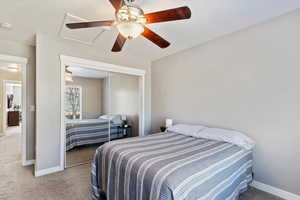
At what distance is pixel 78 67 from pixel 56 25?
35.2 inches

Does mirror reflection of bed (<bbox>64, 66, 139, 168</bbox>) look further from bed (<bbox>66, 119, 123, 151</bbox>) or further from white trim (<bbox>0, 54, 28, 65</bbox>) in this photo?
white trim (<bbox>0, 54, 28, 65</bbox>)

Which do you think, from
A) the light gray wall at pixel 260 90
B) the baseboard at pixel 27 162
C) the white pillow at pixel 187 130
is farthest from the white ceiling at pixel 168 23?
the baseboard at pixel 27 162

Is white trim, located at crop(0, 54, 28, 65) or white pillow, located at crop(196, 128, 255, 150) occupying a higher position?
white trim, located at crop(0, 54, 28, 65)

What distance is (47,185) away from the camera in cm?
226

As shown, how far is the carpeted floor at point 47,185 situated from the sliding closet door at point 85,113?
1.31ft

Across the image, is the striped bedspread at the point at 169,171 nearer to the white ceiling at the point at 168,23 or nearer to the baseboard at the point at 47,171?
the baseboard at the point at 47,171

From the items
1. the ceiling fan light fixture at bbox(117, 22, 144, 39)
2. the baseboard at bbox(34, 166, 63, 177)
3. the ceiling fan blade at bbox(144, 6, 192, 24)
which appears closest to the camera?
the ceiling fan blade at bbox(144, 6, 192, 24)

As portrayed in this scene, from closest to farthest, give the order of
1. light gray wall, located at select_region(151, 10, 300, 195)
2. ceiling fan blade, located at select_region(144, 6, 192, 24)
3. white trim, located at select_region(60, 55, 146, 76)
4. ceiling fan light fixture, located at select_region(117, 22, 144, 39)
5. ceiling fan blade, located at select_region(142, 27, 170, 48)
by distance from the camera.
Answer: ceiling fan blade, located at select_region(144, 6, 192, 24) → ceiling fan light fixture, located at select_region(117, 22, 144, 39) → ceiling fan blade, located at select_region(142, 27, 170, 48) → light gray wall, located at select_region(151, 10, 300, 195) → white trim, located at select_region(60, 55, 146, 76)

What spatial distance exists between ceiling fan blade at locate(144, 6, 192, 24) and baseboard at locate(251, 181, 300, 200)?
258cm

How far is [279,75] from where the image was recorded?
2.05 metres

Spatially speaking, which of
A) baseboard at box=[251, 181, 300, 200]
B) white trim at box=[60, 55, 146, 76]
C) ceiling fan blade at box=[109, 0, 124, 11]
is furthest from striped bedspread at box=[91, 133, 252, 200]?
white trim at box=[60, 55, 146, 76]

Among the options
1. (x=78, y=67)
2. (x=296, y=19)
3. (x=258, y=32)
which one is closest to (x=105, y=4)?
(x=78, y=67)

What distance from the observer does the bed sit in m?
3.07

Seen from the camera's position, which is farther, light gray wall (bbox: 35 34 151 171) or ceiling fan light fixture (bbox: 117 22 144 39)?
light gray wall (bbox: 35 34 151 171)
